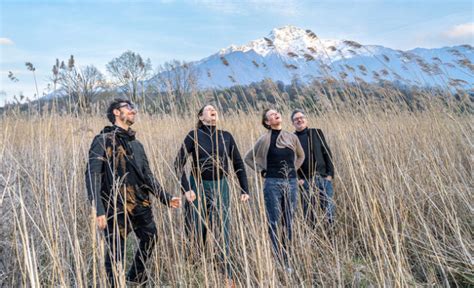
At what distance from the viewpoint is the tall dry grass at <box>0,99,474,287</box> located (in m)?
1.56

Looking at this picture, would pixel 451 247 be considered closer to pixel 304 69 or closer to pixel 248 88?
pixel 304 69

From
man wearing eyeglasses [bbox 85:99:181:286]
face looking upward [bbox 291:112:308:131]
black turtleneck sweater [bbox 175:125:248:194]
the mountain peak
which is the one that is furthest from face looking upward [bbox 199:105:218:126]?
the mountain peak

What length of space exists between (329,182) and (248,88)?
1764mm

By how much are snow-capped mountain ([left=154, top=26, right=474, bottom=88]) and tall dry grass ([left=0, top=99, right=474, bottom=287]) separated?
436 millimetres

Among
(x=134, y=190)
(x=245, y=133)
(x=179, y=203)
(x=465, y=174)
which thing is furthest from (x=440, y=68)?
(x=134, y=190)

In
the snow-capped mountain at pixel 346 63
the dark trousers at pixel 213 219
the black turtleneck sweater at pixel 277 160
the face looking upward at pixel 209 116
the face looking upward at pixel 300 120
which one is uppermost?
the snow-capped mountain at pixel 346 63

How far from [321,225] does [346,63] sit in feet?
7.63

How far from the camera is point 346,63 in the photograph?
3848 mm

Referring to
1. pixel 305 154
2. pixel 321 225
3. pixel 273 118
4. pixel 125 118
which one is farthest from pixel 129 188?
pixel 305 154

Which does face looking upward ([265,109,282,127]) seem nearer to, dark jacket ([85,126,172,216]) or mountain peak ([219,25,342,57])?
mountain peak ([219,25,342,57])

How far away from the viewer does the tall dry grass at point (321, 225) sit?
1560 millimetres

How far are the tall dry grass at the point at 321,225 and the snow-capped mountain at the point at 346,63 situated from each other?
0.44 m

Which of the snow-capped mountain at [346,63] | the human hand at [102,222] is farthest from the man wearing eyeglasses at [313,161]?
the human hand at [102,222]

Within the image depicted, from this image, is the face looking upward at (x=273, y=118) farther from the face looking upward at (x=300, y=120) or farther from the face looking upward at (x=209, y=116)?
the face looking upward at (x=209, y=116)
